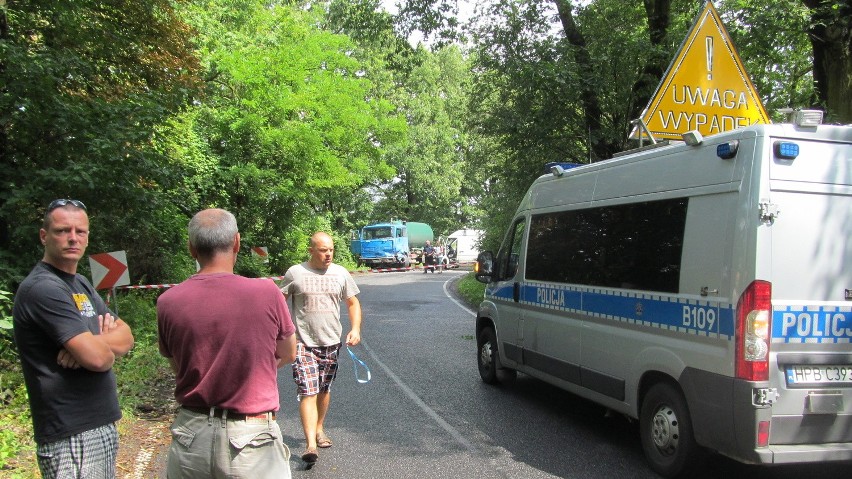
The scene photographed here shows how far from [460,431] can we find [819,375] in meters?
3.18

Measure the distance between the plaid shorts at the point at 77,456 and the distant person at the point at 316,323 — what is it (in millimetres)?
2343

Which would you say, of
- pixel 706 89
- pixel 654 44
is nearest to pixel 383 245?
pixel 654 44

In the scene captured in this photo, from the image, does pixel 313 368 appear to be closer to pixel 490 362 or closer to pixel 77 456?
pixel 77 456

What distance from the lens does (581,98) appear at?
12.7 metres

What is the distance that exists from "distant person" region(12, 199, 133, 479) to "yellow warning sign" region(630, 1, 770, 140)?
5927 mm

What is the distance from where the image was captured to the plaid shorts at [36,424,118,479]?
2.79 meters

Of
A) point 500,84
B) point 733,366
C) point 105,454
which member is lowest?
point 105,454

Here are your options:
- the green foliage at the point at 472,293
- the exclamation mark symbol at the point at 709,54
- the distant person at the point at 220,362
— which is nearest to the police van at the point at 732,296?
the exclamation mark symbol at the point at 709,54

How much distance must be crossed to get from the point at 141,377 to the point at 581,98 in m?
9.23

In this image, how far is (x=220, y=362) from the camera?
266 cm

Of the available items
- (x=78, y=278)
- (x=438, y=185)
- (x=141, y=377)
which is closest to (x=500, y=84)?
(x=141, y=377)

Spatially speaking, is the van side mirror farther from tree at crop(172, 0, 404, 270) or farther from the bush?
the bush

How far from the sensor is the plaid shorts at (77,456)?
279 cm

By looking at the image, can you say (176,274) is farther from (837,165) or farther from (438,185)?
(438,185)
